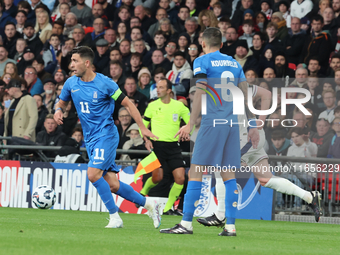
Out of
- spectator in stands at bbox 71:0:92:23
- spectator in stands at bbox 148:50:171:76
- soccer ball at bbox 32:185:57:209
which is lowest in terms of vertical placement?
soccer ball at bbox 32:185:57:209

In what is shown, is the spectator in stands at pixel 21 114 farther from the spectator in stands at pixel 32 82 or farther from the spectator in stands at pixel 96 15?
the spectator in stands at pixel 96 15

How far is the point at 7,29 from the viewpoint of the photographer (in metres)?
18.4

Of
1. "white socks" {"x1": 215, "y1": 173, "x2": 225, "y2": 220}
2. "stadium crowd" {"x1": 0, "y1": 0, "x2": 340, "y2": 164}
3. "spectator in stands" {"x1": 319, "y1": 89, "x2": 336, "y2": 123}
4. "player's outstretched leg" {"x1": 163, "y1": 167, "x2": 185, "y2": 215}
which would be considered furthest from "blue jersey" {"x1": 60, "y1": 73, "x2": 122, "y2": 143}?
"spectator in stands" {"x1": 319, "y1": 89, "x2": 336, "y2": 123}

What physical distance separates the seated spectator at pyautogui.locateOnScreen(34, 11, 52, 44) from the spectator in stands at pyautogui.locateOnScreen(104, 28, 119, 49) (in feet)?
7.94

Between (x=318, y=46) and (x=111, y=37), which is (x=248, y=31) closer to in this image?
(x=318, y=46)

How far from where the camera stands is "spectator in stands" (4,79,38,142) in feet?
47.0

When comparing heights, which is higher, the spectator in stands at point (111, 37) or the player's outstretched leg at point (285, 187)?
the spectator in stands at point (111, 37)

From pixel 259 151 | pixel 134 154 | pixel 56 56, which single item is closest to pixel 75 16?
pixel 56 56

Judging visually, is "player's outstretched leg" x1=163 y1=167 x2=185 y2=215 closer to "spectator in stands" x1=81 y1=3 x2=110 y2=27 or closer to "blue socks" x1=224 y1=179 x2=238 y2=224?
"blue socks" x1=224 y1=179 x2=238 y2=224

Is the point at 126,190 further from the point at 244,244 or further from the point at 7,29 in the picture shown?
the point at 7,29

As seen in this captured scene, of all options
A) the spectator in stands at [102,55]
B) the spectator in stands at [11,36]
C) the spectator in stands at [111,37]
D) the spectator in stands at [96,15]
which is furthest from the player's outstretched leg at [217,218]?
the spectator in stands at [11,36]

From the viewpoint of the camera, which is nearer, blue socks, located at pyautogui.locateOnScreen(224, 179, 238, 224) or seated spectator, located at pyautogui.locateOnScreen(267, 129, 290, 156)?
blue socks, located at pyautogui.locateOnScreen(224, 179, 238, 224)

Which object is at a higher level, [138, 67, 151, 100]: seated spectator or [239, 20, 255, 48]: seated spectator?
[239, 20, 255, 48]: seated spectator

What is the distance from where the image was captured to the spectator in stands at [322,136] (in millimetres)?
11766
